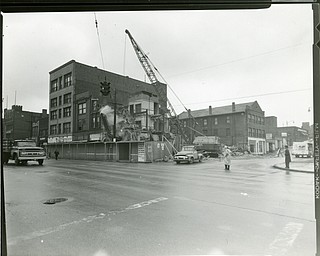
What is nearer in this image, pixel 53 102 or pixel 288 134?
pixel 53 102

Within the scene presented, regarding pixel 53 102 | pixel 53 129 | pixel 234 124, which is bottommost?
pixel 53 129

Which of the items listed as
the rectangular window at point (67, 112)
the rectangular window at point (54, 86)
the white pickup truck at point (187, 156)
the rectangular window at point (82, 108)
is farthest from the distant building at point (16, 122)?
the white pickup truck at point (187, 156)

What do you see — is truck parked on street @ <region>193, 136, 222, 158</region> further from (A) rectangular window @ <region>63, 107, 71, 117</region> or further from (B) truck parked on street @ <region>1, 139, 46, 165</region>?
(B) truck parked on street @ <region>1, 139, 46, 165</region>

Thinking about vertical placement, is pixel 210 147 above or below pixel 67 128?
below

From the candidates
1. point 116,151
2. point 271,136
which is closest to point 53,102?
point 116,151

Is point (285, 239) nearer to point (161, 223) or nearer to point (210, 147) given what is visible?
point (161, 223)

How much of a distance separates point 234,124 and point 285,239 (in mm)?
42710

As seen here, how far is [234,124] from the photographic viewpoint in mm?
45000

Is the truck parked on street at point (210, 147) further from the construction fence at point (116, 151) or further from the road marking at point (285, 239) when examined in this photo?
the road marking at point (285, 239)

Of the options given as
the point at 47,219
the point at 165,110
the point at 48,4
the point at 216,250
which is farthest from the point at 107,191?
the point at 165,110

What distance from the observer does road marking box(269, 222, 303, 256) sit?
3.60 m

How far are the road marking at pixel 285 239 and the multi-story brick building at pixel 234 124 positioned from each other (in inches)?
1453

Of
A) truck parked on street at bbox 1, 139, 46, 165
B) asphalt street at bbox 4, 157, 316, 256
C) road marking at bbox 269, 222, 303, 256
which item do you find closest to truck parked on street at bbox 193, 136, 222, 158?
truck parked on street at bbox 1, 139, 46, 165

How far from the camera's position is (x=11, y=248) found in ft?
12.2
